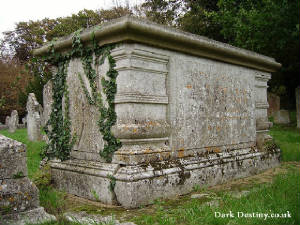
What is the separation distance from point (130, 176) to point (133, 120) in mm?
702

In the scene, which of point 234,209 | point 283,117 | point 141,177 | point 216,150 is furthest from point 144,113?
point 283,117

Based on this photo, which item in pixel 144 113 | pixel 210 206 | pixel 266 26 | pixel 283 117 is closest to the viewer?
pixel 210 206

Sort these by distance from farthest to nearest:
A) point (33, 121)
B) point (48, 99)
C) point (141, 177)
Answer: point (33, 121)
point (48, 99)
point (141, 177)

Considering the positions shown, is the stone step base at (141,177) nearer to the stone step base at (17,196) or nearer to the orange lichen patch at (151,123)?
the orange lichen patch at (151,123)

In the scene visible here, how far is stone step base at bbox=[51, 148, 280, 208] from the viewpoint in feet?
12.8

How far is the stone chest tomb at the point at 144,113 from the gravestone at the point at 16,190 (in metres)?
1.05

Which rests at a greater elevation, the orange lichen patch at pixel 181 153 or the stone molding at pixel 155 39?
the stone molding at pixel 155 39

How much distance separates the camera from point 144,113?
4.26 meters

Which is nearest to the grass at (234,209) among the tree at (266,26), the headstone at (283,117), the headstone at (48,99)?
the headstone at (48,99)

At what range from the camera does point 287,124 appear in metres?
16.4

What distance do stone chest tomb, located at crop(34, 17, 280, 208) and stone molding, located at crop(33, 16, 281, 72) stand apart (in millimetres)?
15

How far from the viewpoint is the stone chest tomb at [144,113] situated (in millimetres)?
4082

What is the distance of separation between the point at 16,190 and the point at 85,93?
74.5 inches

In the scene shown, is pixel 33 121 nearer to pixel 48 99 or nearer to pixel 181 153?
pixel 48 99
